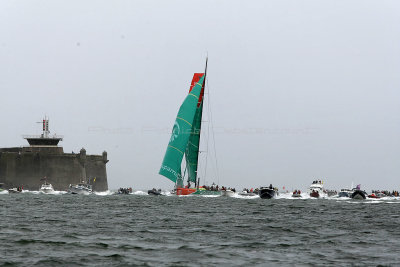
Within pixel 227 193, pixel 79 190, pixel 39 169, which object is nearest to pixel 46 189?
pixel 79 190

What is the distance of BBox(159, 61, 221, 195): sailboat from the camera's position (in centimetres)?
7856

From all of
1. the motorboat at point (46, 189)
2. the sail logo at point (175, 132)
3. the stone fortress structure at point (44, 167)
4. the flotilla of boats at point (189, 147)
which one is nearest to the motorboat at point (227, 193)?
the flotilla of boats at point (189, 147)

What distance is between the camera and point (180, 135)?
7875 cm

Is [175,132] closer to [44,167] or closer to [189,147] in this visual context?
[189,147]

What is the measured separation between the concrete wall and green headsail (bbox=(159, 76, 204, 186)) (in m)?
29.2

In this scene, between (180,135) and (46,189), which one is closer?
(180,135)

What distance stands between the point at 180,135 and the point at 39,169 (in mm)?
33106

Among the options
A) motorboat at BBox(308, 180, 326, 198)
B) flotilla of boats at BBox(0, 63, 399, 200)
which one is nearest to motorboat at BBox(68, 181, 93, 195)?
flotilla of boats at BBox(0, 63, 399, 200)

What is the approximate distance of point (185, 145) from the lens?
7881 cm

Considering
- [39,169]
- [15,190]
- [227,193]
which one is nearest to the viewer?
[227,193]

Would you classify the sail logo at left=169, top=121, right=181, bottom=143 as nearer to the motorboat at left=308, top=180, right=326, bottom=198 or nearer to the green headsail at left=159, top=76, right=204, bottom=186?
the green headsail at left=159, top=76, right=204, bottom=186

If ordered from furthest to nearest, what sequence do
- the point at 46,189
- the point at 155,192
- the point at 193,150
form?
1. the point at 155,192
2. the point at 46,189
3. the point at 193,150

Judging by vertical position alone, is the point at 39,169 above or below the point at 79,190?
above

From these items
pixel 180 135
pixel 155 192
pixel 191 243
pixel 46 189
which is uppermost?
pixel 180 135
